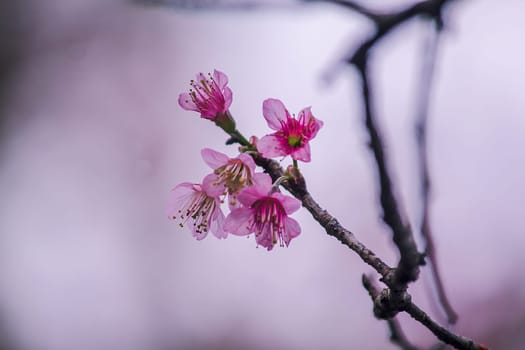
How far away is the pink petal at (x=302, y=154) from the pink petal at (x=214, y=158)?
0.15 metres

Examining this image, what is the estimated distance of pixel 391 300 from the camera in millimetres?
924

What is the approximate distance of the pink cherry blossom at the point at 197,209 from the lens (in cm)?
130

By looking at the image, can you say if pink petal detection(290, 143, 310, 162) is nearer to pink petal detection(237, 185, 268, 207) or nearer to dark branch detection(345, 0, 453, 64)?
pink petal detection(237, 185, 268, 207)

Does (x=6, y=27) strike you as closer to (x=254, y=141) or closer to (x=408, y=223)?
(x=254, y=141)

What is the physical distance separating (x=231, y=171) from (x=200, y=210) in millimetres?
186

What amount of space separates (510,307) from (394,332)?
10.6 ft

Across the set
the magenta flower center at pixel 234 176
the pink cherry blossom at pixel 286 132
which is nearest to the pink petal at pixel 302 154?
the pink cherry blossom at pixel 286 132

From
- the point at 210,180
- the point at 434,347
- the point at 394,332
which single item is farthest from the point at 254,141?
the point at 434,347

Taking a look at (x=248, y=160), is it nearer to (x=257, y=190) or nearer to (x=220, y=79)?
(x=257, y=190)

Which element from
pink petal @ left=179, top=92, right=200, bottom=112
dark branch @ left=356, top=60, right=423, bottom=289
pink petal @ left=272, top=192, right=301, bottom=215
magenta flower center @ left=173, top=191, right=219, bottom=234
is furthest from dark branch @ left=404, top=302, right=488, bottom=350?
pink petal @ left=179, top=92, right=200, bottom=112

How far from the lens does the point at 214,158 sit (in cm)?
122

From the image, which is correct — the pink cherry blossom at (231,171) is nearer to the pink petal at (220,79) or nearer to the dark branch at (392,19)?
the pink petal at (220,79)

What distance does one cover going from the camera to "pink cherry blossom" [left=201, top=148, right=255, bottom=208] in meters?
1.18

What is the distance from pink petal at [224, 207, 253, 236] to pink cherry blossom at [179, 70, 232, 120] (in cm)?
27
